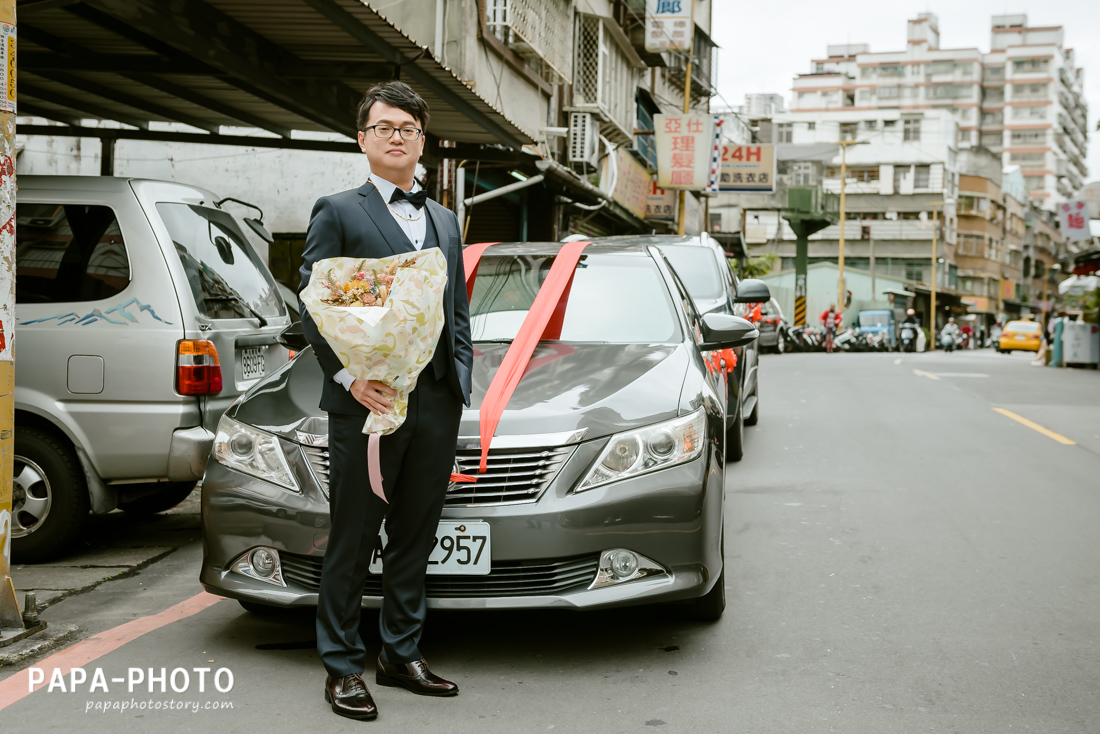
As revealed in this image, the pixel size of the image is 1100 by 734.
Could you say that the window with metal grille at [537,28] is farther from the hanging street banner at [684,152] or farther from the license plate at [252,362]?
the license plate at [252,362]

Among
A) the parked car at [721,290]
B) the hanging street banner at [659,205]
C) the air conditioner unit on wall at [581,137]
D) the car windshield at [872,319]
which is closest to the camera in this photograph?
the parked car at [721,290]

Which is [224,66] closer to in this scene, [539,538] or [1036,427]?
[539,538]

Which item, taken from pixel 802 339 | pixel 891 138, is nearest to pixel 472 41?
pixel 802 339

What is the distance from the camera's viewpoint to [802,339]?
135 feet

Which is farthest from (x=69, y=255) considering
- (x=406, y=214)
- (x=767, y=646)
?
(x=767, y=646)

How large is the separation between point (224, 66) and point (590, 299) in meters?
3.66

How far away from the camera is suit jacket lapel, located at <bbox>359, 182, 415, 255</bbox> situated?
11.0 feet

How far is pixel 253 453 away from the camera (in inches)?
156

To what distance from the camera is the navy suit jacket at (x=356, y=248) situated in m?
3.29

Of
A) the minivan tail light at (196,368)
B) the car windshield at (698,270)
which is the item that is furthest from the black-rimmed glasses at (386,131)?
the car windshield at (698,270)

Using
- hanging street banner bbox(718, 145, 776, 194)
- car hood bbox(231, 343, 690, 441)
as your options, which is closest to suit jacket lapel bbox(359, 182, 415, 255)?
car hood bbox(231, 343, 690, 441)

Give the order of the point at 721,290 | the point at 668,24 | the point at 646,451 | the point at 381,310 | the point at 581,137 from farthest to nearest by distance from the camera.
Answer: the point at 668,24, the point at 581,137, the point at 721,290, the point at 646,451, the point at 381,310

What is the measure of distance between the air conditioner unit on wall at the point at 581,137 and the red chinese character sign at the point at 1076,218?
70.2ft

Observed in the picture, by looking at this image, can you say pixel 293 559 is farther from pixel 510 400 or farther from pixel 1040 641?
pixel 1040 641
